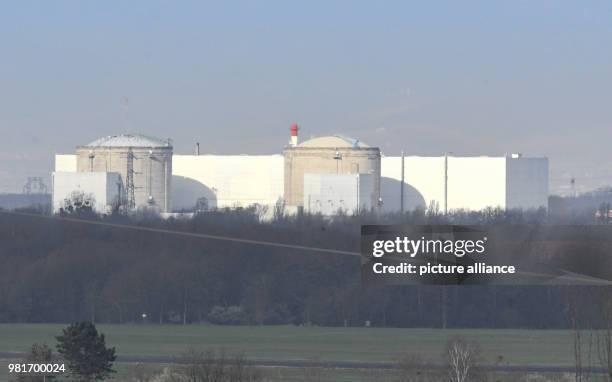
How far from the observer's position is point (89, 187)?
5344 inches

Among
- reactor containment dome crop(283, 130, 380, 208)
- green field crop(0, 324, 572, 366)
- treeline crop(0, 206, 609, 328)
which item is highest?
reactor containment dome crop(283, 130, 380, 208)

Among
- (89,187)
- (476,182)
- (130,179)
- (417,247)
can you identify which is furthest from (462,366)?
(130,179)

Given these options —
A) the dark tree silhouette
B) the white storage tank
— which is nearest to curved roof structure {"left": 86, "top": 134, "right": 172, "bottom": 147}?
the white storage tank

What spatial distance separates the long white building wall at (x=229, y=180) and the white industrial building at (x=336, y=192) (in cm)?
1023

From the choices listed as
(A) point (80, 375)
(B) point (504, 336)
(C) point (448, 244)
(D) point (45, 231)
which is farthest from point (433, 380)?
(D) point (45, 231)

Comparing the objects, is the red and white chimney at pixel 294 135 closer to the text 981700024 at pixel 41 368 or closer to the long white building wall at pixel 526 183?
the long white building wall at pixel 526 183

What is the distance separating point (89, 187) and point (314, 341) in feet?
235

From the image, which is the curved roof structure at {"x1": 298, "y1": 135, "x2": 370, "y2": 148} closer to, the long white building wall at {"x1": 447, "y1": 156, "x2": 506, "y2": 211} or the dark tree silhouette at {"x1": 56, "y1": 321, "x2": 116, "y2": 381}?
the long white building wall at {"x1": 447, "y1": 156, "x2": 506, "y2": 211}

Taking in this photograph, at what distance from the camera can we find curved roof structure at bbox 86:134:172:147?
5768 inches

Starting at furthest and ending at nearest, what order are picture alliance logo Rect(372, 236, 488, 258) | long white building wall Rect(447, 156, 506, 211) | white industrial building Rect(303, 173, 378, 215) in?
long white building wall Rect(447, 156, 506, 211) < white industrial building Rect(303, 173, 378, 215) < picture alliance logo Rect(372, 236, 488, 258)

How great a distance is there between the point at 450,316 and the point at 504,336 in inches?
289

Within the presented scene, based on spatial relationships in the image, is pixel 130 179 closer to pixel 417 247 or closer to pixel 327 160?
pixel 327 160

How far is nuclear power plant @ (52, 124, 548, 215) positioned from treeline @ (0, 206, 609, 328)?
164 ft

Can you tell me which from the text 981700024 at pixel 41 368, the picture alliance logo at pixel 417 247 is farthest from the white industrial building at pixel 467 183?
the picture alliance logo at pixel 417 247
